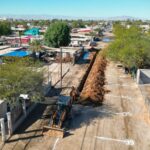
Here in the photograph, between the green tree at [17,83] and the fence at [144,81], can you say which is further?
the fence at [144,81]

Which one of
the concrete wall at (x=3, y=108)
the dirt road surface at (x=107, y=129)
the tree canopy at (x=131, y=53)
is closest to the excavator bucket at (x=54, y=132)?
the dirt road surface at (x=107, y=129)

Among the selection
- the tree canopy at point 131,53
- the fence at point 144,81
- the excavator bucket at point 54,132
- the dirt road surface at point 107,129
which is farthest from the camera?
the tree canopy at point 131,53

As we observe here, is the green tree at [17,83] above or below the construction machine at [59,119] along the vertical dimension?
above

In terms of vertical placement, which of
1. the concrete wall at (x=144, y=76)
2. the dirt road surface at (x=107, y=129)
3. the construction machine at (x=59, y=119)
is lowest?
the dirt road surface at (x=107, y=129)

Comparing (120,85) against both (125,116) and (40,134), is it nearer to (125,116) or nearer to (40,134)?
(125,116)

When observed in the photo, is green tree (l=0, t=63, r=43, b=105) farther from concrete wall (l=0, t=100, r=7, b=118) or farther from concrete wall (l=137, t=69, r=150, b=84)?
concrete wall (l=137, t=69, r=150, b=84)

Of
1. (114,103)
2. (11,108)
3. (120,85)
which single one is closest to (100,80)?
(120,85)

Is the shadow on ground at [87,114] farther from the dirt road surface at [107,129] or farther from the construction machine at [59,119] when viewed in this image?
the construction machine at [59,119]

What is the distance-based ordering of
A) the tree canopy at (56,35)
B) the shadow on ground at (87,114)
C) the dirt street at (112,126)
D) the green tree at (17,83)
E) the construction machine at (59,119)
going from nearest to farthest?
the dirt street at (112,126) → the construction machine at (59,119) → the green tree at (17,83) → the shadow on ground at (87,114) → the tree canopy at (56,35)

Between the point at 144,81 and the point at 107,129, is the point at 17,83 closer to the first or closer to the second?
the point at 107,129

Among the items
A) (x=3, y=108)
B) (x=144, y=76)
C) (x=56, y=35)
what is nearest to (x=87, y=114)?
(x=3, y=108)
